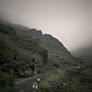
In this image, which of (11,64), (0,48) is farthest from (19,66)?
(0,48)

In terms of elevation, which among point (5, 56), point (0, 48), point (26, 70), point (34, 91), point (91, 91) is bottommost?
point (91, 91)

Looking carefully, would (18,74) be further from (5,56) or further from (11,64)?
(5,56)

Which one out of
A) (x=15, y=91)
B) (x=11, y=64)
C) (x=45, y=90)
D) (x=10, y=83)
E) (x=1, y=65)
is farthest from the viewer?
(x=11, y=64)

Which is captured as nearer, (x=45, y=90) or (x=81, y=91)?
(x=45, y=90)

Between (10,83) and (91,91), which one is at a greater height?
(10,83)

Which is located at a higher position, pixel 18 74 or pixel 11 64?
pixel 11 64

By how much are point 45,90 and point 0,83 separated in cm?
1015

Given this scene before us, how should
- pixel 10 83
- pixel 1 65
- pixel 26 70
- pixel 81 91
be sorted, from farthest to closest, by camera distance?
1. pixel 26 70
2. pixel 1 65
3. pixel 81 91
4. pixel 10 83

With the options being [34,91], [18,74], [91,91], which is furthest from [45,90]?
[18,74]

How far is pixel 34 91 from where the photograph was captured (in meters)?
19.2

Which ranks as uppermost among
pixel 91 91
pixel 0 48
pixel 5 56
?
pixel 0 48

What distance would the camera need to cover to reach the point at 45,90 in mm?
22172

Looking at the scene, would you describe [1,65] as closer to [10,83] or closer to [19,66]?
[19,66]

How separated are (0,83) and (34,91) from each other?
8516 mm
